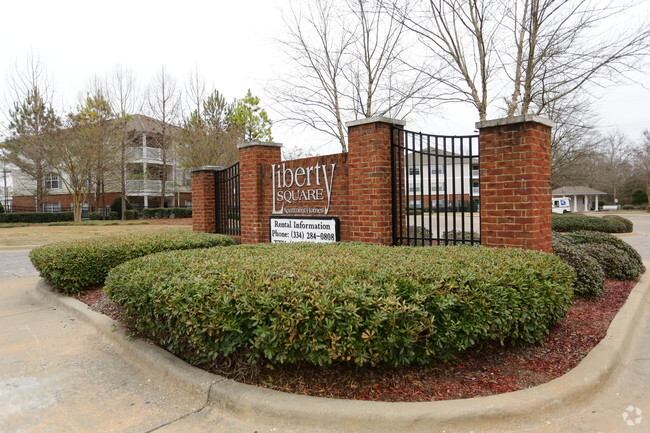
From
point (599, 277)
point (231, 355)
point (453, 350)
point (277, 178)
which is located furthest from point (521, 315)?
point (277, 178)

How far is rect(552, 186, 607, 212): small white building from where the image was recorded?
60938 millimetres

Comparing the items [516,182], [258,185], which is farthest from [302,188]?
[516,182]

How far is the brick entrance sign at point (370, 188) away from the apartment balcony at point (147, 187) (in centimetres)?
2957

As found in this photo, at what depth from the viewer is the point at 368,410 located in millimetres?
2660

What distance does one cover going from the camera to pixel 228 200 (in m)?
10.2

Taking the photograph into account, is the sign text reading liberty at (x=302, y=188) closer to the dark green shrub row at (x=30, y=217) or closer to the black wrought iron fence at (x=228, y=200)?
the black wrought iron fence at (x=228, y=200)

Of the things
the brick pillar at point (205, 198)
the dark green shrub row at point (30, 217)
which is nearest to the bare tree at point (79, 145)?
the dark green shrub row at point (30, 217)

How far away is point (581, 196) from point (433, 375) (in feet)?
238

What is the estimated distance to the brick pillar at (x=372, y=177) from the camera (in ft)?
20.8

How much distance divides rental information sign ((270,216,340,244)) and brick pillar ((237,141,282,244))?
Result: 1.01 feet

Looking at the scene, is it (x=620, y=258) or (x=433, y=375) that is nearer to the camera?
(x=433, y=375)

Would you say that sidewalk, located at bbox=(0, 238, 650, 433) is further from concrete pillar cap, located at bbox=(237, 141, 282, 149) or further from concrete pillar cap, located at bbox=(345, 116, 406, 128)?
concrete pillar cap, located at bbox=(237, 141, 282, 149)

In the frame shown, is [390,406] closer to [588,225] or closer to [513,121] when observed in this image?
[513,121]

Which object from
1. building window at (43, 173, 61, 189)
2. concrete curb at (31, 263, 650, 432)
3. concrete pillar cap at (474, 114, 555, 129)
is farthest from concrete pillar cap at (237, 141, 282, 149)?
building window at (43, 173, 61, 189)
